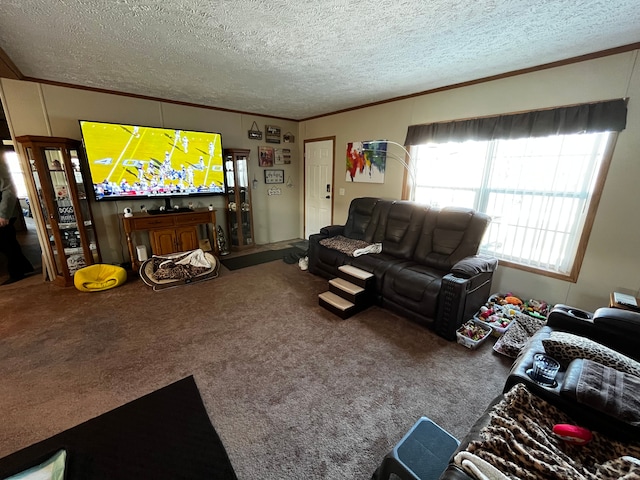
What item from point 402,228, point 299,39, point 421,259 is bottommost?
point 421,259

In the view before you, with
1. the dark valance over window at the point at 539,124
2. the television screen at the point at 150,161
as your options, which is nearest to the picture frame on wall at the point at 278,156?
the television screen at the point at 150,161

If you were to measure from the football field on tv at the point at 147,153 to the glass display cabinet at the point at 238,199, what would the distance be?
9.0 inches

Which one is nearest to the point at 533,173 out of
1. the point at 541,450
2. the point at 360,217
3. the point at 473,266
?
the point at 473,266

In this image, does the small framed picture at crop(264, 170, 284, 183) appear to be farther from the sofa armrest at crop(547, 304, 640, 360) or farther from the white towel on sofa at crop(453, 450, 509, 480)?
the white towel on sofa at crop(453, 450, 509, 480)

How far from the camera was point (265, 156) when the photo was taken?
493 centimetres

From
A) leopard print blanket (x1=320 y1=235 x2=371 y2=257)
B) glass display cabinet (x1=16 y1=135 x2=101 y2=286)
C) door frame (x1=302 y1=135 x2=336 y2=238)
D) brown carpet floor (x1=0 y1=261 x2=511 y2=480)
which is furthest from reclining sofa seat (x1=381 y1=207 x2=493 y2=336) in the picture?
glass display cabinet (x1=16 y1=135 x2=101 y2=286)

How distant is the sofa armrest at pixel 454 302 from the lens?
220cm

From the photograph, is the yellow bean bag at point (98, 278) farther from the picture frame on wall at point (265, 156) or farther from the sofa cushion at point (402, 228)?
the sofa cushion at point (402, 228)

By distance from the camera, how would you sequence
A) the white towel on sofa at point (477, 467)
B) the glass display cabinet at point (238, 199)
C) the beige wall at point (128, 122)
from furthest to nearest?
the glass display cabinet at point (238, 199) → the beige wall at point (128, 122) → the white towel on sofa at point (477, 467)

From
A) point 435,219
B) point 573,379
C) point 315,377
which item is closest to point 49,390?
point 315,377

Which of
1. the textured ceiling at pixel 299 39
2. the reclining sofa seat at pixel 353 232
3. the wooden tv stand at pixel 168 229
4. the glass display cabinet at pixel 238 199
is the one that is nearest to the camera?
the textured ceiling at pixel 299 39

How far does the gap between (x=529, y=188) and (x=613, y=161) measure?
602mm

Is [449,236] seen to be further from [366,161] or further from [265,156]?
[265,156]

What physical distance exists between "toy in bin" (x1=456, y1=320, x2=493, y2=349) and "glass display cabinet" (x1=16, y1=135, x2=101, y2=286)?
437cm
